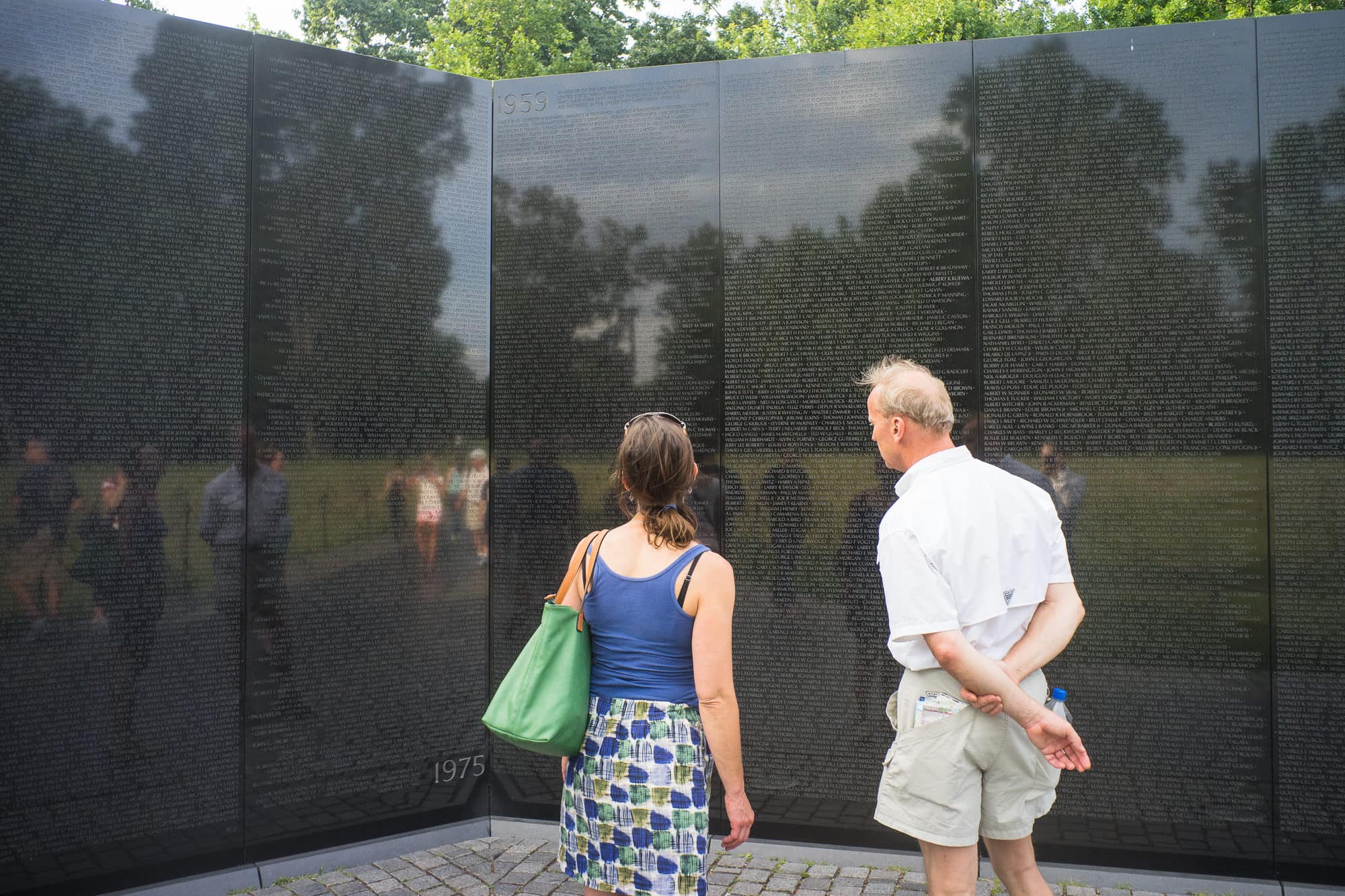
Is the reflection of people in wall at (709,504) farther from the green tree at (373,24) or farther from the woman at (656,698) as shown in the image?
the green tree at (373,24)

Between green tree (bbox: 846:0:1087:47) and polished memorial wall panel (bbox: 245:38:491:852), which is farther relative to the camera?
green tree (bbox: 846:0:1087:47)

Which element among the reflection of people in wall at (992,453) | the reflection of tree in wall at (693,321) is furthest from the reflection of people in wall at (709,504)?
the reflection of people in wall at (992,453)

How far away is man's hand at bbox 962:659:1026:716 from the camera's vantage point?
273cm

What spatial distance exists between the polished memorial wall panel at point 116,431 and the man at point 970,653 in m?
3.67

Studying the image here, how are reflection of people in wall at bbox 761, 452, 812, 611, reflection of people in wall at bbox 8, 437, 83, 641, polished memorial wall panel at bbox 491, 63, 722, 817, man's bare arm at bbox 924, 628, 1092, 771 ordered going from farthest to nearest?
polished memorial wall panel at bbox 491, 63, 722, 817
reflection of people in wall at bbox 761, 452, 812, 611
reflection of people in wall at bbox 8, 437, 83, 641
man's bare arm at bbox 924, 628, 1092, 771

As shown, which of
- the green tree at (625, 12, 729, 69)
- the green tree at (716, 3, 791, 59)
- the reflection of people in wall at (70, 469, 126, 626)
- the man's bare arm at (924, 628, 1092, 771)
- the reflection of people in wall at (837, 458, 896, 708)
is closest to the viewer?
the man's bare arm at (924, 628, 1092, 771)

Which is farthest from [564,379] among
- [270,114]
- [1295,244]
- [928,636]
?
[1295,244]

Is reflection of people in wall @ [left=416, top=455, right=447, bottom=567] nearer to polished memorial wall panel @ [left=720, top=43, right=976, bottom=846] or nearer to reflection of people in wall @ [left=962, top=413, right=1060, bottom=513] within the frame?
polished memorial wall panel @ [left=720, top=43, right=976, bottom=846]

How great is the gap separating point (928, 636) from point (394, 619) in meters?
3.63

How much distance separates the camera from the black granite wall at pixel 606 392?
4621 millimetres

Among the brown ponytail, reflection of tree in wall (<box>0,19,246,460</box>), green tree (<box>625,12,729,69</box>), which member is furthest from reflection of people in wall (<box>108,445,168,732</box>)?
green tree (<box>625,12,729,69</box>)

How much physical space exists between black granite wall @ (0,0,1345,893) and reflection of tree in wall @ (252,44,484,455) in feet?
0.07

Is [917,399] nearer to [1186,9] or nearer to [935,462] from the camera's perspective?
[935,462]

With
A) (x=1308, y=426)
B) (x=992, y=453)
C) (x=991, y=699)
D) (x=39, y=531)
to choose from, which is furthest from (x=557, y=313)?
(x=1308, y=426)
